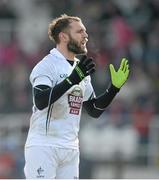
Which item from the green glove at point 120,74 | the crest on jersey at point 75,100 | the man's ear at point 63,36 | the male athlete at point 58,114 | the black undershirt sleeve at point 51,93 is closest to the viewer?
the black undershirt sleeve at point 51,93

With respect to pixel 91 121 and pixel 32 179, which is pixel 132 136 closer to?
pixel 91 121

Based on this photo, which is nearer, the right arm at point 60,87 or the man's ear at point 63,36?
the right arm at point 60,87

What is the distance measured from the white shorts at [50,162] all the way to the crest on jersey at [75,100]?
15.0 inches

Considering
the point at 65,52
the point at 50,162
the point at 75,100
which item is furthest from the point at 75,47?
the point at 50,162

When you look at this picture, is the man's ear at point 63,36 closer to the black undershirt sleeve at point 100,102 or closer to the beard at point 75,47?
the beard at point 75,47

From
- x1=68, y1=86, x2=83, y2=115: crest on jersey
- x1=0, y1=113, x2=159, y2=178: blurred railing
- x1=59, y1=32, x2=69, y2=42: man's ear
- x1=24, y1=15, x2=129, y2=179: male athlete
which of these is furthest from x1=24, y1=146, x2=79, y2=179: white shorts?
x1=0, y1=113, x2=159, y2=178: blurred railing

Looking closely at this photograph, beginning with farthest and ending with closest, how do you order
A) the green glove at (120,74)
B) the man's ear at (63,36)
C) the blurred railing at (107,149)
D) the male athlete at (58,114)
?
the blurred railing at (107,149) < the green glove at (120,74) < the man's ear at (63,36) < the male athlete at (58,114)

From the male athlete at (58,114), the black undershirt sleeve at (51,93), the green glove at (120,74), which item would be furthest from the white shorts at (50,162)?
the green glove at (120,74)

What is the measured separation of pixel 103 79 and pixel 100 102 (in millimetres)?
7557

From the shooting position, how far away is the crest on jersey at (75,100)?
8.50 m

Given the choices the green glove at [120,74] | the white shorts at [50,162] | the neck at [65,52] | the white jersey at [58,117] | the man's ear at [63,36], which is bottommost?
the white shorts at [50,162]

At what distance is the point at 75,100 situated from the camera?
28.0 feet

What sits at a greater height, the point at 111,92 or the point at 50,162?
the point at 111,92

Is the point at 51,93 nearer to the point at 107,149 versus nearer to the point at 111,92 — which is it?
the point at 111,92
